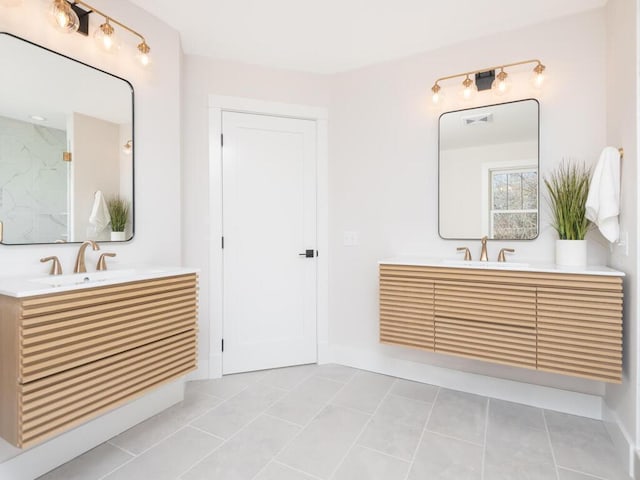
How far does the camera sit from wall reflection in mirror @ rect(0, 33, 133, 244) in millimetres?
1679

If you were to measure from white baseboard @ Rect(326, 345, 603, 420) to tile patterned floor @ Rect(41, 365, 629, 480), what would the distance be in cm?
6

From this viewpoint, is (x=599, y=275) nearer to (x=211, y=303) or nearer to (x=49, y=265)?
(x=211, y=303)

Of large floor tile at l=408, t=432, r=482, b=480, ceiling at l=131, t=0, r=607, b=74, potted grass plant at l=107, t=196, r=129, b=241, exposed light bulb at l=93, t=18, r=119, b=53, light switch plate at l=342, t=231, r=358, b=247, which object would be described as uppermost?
ceiling at l=131, t=0, r=607, b=74

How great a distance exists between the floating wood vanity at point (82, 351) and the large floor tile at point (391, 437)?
1178mm

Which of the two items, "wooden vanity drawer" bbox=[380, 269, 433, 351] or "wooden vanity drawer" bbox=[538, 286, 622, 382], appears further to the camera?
"wooden vanity drawer" bbox=[380, 269, 433, 351]

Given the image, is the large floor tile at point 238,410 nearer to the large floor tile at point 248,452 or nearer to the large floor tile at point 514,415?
the large floor tile at point 248,452

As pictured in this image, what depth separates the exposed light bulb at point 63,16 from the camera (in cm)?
171

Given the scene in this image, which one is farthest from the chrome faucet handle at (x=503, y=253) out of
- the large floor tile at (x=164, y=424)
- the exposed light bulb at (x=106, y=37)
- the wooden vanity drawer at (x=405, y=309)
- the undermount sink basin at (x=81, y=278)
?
the exposed light bulb at (x=106, y=37)

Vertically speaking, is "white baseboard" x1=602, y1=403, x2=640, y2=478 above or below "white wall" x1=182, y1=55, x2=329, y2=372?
below

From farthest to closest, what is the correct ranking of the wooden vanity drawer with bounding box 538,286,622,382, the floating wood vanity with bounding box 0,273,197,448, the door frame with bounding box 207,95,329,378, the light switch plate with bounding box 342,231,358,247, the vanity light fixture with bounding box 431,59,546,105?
the light switch plate with bounding box 342,231,358,247
the door frame with bounding box 207,95,329,378
the vanity light fixture with bounding box 431,59,546,105
the wooden vanity drawer with bounding box 538,286,622,382
the floating wood vanity with bounding box 0,273,197,448

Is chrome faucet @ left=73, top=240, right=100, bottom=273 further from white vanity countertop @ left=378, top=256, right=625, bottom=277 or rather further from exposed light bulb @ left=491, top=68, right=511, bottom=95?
exposed light bulb @ left=491, top=68, right=511, bottom=95

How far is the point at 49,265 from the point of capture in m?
1.82

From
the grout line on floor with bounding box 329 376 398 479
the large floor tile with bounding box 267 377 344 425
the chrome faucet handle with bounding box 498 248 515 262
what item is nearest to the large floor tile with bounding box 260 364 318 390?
the large floor tile with bounding box 267 377 344 425

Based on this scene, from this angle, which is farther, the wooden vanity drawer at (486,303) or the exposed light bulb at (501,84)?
the exposed light bulb at (501,84)
